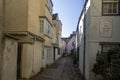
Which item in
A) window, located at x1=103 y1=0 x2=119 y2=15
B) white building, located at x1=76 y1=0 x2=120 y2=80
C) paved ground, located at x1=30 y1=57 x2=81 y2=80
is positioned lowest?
paved ground, located at x1=30 y1=57 x2=81 y2=80

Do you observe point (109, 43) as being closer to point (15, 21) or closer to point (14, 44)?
point (14, 44)

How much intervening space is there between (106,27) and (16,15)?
720 centimetres

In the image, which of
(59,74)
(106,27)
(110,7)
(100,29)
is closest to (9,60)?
(100,29)

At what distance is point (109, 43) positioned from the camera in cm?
1385

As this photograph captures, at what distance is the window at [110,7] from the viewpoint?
14.1 metres

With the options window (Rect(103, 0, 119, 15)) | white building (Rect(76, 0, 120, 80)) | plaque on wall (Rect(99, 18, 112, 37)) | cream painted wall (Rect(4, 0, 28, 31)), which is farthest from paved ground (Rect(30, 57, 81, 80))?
window (Rect(103, 0, 119, 15))

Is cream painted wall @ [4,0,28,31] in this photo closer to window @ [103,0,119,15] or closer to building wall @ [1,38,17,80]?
building wall @ [1,38,17,80]

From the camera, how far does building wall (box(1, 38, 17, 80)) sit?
31.4 feet

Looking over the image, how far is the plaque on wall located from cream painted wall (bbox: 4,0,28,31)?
5969mm

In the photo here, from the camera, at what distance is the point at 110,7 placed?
46.2 feet

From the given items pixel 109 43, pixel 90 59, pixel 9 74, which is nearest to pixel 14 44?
pixel 9 74

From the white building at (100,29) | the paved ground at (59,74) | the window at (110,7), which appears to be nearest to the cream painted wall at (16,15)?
the paved ground at (59,74)

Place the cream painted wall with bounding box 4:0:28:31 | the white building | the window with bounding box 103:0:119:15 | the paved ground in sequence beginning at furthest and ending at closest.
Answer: the paved ground < the cream painted wall with bounding box 4:0:28:31 < the window with bounding box 103:0:119:15 < the white building

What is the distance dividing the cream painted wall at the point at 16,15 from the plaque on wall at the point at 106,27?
597 cm
